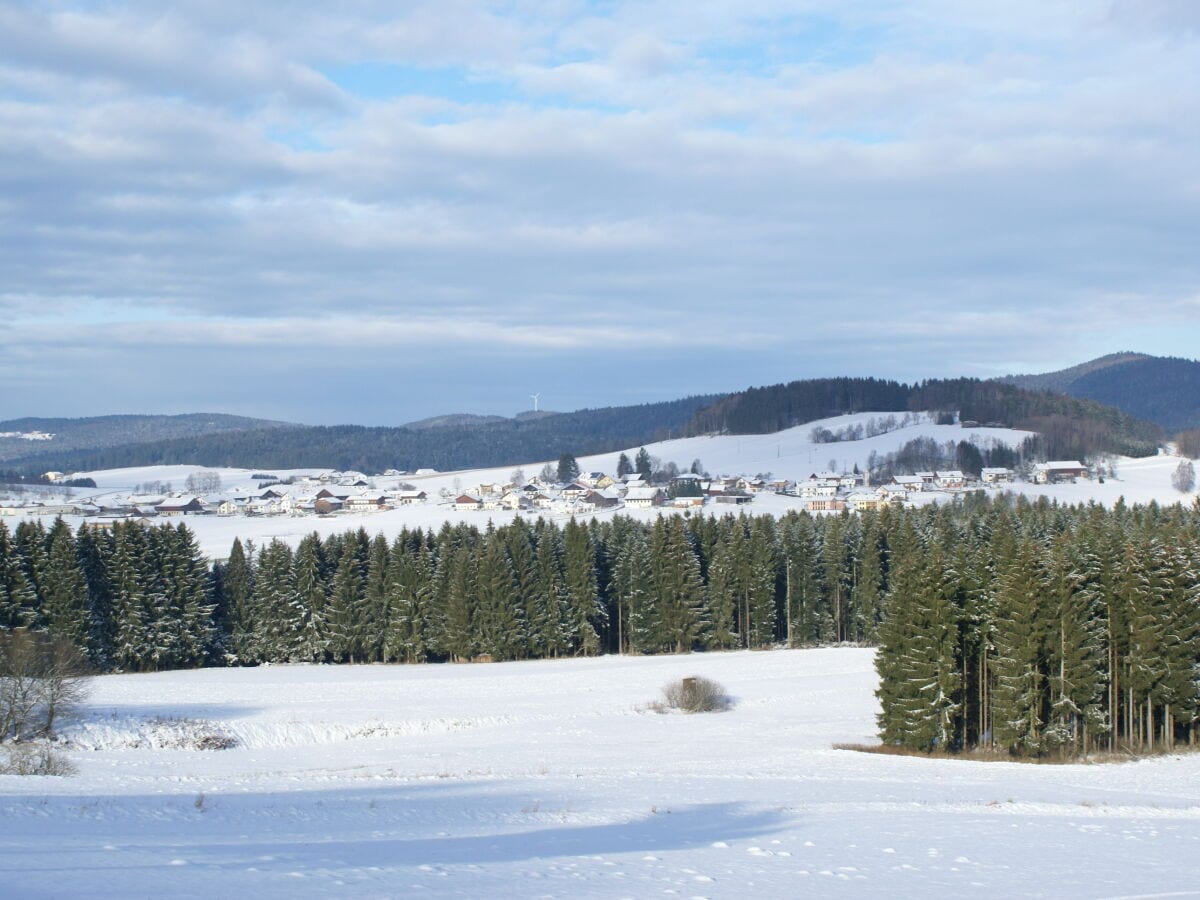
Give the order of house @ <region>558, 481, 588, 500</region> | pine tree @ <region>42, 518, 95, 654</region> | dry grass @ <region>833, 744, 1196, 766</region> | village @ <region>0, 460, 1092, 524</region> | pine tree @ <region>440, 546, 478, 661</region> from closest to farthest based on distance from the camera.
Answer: dry grass @ <region>833, 744, 1196, 766</region>, pine tree @ <region>42, 518, 95, 654</region>, pine tree @ <region>440, 546, 478, 661</region>, village @ <region>0, 460, 1092, 524</region>, house @ <region>558, 481, 588, 500</region>

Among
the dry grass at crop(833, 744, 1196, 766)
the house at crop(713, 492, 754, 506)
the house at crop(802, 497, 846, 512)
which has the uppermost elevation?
the house at crop(713, 492, 754, 506)

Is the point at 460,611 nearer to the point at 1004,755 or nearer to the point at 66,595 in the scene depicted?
the point at 66,595

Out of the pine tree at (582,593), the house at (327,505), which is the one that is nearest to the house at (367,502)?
the house at (327,505)

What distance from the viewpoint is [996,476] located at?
629ft

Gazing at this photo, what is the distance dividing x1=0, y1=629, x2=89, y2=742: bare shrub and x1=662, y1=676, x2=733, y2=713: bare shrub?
2442cm

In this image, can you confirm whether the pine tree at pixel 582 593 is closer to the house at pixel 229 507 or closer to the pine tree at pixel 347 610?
the pine tree at pixel 347 610

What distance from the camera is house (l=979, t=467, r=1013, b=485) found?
186525 mm

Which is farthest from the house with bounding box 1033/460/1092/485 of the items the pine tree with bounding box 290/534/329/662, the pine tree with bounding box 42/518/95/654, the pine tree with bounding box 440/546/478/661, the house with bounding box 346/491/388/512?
the pine tree with bounding box 42/518/95/654

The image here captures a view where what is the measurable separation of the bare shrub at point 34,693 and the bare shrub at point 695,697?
24.4 m

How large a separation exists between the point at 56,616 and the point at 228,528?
8442 cm

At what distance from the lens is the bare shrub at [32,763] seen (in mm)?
27281

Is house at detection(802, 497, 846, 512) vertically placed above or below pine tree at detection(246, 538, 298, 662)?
above

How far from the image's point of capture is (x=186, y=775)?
27625 millimetres

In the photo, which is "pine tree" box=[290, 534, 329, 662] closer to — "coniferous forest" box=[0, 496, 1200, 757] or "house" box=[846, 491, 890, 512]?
"coniferous forest" box=[0, 496, 1200, 757]
